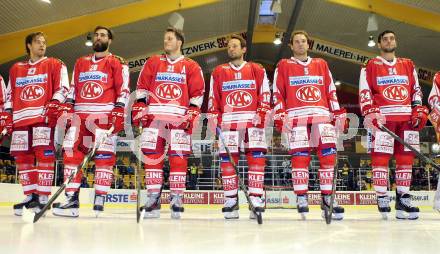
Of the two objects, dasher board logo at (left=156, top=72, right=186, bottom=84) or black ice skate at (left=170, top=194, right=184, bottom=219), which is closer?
black ice skate at (left=170, top=194, right=184, bottom=219)

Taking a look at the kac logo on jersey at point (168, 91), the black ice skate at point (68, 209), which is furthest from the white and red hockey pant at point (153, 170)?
the black ice skate at point (68, 209)

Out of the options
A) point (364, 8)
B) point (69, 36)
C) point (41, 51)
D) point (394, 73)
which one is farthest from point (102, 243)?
point (364, 8)

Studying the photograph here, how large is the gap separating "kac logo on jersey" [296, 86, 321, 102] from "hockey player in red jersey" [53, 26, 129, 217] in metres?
1.57

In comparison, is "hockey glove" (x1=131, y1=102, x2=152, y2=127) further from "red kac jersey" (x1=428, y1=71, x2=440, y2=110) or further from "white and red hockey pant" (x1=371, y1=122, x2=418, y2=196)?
"red kac jersey" (x1=428, y1=71, x2=440, y2=110)

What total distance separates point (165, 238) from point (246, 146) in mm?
2093

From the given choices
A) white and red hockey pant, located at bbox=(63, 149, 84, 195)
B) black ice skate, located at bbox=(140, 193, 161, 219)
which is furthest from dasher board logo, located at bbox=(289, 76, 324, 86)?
white and red hockey pant, located at bbox=(63, 149, 84, 195)

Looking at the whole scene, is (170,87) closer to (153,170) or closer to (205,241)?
(153,170)

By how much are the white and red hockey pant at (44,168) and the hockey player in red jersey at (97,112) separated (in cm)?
20

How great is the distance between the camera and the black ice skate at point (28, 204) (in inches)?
167

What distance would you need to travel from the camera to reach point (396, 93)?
4.36 metres

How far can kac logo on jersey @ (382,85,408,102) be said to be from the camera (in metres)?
4.34

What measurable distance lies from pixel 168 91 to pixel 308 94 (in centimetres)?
126

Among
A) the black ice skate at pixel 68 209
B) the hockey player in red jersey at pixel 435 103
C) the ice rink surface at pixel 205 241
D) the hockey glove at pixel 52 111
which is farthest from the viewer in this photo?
the hockey player in red jersey at pixel 435 103

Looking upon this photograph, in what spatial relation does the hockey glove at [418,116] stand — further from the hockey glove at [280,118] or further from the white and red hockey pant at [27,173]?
the white and red hockey pant at [27,173]
